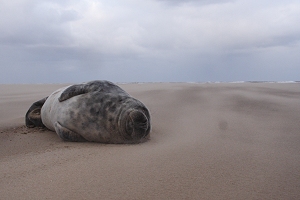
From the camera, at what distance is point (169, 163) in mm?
→ 2422

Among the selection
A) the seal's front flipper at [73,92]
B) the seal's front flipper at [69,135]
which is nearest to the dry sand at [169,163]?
the seal's front flipper at [69,135]

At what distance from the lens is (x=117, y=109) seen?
3.56 meters

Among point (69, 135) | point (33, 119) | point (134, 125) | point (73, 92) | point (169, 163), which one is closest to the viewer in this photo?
point (169, 163)

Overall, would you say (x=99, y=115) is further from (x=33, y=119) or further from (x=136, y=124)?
(x=33, y=119)

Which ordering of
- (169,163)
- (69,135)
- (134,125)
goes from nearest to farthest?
(169,163) < (134,125) < (69,135)

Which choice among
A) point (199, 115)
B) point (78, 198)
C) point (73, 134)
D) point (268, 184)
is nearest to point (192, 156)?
point (268, 184)

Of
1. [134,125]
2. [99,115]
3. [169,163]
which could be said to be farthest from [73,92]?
[169,163]

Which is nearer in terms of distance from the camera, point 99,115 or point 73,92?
point 99,115

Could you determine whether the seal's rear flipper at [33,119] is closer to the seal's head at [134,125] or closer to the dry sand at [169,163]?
the dry sand at [169,163]

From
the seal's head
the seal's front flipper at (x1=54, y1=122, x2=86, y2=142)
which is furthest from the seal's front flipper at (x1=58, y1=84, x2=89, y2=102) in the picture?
the seal's head

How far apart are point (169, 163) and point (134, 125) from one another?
1059 millimetres

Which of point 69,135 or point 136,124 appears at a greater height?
point 136,124

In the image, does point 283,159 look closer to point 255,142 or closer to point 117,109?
point 255,142

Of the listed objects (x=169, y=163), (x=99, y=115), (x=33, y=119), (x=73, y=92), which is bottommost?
(x=169, y=163)
